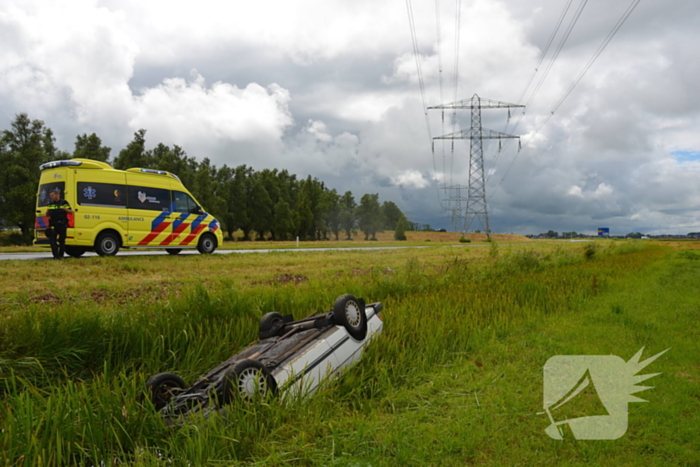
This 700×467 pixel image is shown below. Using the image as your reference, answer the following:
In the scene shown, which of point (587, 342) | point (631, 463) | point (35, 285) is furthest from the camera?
point (35, 285)

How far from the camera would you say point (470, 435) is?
118 inches

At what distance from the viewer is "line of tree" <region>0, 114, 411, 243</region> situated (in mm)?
38219

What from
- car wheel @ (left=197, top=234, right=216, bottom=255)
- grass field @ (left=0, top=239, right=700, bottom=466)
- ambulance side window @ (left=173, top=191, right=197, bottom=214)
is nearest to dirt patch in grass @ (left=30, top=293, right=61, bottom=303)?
grass field @ (left=0, top=239, right=700, bottom=466)

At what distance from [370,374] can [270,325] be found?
4.18ft

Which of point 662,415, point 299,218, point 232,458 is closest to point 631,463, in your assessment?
point 662,415

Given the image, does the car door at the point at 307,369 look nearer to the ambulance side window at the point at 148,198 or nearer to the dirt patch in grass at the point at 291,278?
the dirt patch in grass at the point at 291,278

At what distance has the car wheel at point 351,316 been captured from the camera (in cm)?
417

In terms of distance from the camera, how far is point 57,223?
1277 cm

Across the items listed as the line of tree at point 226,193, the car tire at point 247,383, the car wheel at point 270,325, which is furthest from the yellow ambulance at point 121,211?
the line of tree at point 226,193

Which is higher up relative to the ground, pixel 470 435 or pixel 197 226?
pixel 197 226

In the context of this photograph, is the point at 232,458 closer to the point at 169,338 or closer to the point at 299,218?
the point at 169,338

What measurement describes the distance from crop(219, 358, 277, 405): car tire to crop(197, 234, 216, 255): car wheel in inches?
601

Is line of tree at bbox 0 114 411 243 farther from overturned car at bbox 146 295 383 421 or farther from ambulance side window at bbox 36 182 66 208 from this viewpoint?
overturned car at bbox 146 295 383 421

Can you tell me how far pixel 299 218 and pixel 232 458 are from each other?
6135cm
